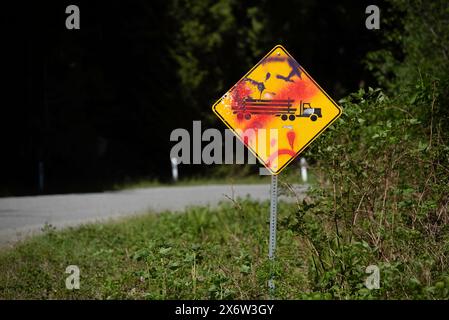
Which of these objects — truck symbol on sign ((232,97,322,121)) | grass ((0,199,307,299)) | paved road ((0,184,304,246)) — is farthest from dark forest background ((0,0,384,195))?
truck symbol on sign ((232,97,322,121))

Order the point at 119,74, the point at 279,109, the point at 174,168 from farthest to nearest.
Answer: the point at 119,74
the point at 174,168
the point at 279,109

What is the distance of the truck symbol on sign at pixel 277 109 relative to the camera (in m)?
5.69

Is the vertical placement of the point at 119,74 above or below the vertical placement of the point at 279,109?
above

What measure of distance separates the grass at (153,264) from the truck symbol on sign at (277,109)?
3.67 ft

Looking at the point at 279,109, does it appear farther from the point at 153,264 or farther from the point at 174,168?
the point at 174,168

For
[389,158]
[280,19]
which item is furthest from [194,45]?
[389,158]

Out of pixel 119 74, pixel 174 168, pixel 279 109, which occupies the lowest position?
pixel 174 168

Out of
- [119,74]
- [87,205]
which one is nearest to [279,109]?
[87,205]

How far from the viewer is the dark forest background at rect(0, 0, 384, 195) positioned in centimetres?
1805

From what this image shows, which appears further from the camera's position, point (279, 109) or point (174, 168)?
point (174, 168)

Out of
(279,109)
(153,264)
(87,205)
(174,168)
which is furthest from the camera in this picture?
(174,168)

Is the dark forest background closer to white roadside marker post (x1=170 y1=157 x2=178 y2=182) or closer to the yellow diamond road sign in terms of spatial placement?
white roadside marker post (x1=170 y1=157 x2=178 y2=182)

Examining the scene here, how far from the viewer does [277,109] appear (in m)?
5.69

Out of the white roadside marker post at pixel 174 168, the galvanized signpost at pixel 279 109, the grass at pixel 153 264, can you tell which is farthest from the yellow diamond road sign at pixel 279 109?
the white roadside marker post at pixel 174 168
